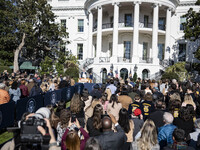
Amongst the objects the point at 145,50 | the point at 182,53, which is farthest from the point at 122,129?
the point at 182,53

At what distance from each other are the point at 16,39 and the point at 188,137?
2664 centimetres

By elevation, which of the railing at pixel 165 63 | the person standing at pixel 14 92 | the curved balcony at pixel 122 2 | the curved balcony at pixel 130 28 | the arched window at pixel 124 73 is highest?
the curved balcony at pixel 122 2

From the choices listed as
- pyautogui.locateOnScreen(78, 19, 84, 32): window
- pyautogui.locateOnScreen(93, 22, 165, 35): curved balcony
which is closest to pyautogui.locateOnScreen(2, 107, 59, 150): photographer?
pyautogui.locateOnScreen(93, 22, 165, 35): curved balcony

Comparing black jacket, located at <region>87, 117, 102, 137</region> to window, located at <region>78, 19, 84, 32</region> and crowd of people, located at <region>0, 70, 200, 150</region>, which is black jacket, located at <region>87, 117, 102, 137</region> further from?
window, located at <region>78, 19, 84, 32</region>

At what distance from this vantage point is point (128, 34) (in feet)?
89.5

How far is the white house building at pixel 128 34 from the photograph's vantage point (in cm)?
2464

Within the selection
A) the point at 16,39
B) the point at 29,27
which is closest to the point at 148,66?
the point at 29,27

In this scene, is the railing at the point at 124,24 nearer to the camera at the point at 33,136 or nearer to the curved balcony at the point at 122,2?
the curved balcony at the point at 122,2

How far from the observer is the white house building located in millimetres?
24641

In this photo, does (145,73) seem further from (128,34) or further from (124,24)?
(124,24)

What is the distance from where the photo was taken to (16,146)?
106 inches

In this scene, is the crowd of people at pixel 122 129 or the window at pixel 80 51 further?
the window at pixel 80 51

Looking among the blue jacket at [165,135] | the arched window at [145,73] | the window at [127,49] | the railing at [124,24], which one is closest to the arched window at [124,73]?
the arched window at [145,73]

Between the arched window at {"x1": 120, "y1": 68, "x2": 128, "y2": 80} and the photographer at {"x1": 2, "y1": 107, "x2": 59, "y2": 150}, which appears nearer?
the photographer at {"x1": 2, "y1": 107, "x2": 59, "y2": 150}
